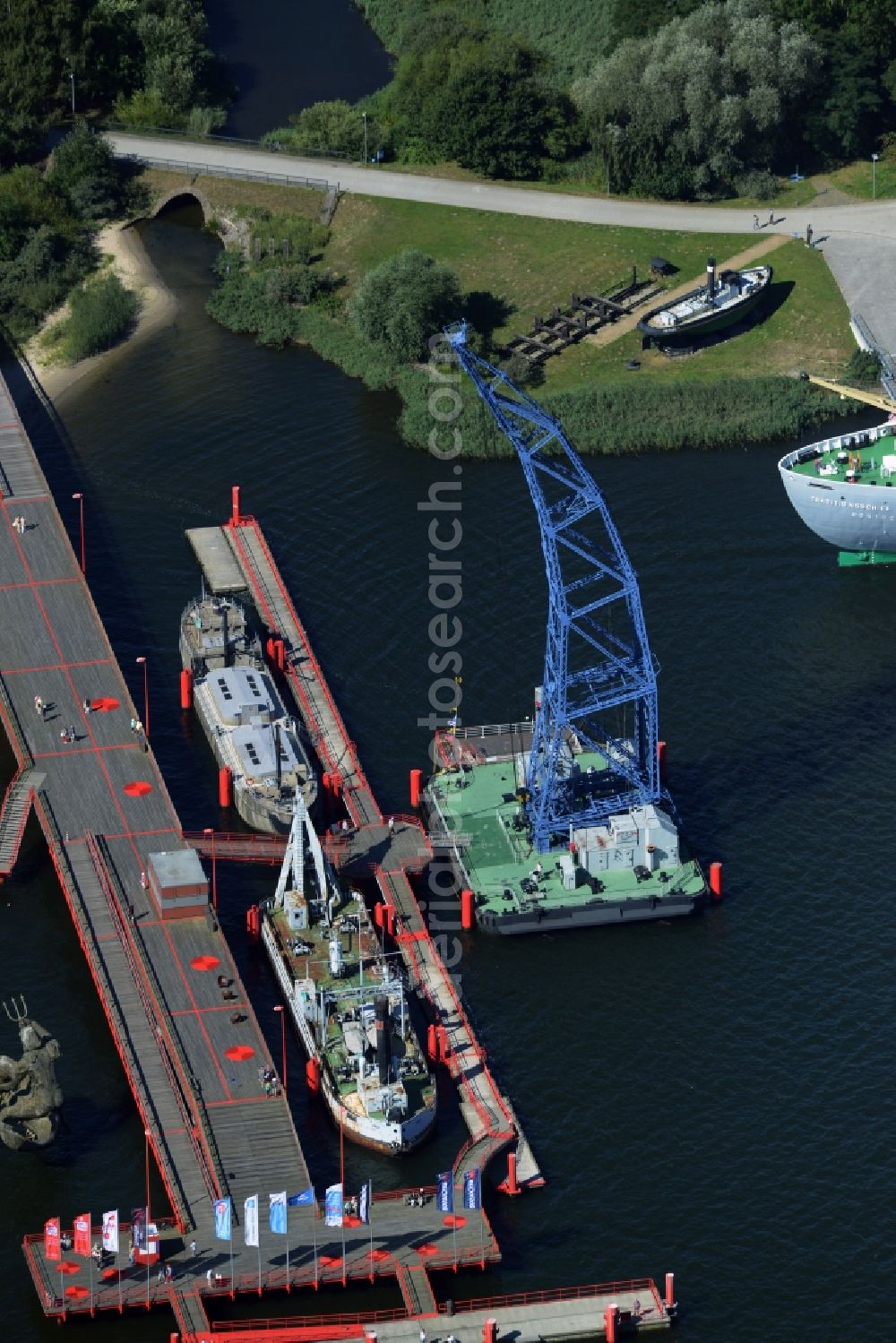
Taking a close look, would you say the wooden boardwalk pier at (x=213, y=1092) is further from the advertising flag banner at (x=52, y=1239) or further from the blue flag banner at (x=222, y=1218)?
the blue flag banner at (x=222, y=1218)

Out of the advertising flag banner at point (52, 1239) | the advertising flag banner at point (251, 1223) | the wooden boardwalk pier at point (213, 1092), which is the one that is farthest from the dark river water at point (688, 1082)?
the advertising flag banner at point (251, 1223)

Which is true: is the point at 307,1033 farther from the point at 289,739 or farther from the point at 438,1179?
the point at 289,739

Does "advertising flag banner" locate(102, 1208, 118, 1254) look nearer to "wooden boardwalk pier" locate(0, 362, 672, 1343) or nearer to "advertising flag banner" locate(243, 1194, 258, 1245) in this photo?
"wooden boardwalk pier" locate(0, 362, 672, 1343)

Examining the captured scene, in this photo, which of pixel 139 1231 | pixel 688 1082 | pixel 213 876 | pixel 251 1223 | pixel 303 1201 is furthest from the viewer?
pixel 213 876

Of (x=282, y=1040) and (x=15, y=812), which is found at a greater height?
(x=15, y=812)

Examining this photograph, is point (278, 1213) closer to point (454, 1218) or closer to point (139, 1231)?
point (139, 1231)

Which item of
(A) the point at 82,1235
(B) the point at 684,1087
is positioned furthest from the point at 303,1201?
(B) the point at 684,1087

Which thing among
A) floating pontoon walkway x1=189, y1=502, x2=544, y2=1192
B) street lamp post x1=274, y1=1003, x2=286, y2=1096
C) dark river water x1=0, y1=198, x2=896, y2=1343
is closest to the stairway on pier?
dark river water x1=0, y1=198, x2=896, y2=1343

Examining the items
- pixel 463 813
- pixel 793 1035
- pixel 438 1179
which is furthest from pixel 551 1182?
pixel 463 813
